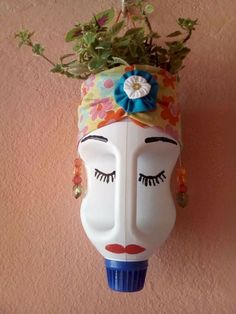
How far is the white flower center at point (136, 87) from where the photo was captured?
63 cm

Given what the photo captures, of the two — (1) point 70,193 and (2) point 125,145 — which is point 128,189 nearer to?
(2) point 125,145

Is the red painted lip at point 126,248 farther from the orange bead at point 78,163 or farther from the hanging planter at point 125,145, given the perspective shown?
the orange bead at point 78,163

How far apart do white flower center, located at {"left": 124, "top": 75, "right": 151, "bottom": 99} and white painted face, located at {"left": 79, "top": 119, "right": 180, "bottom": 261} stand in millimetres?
40

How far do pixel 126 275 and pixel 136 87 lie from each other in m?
0.28

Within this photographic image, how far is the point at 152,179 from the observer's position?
0.66 meters

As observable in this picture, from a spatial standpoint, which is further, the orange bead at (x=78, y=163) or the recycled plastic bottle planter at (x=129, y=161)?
the orange bead at (x=78, y=163)

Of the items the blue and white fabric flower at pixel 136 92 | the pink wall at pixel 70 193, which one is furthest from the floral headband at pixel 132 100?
the pink wall at pixel 70 193

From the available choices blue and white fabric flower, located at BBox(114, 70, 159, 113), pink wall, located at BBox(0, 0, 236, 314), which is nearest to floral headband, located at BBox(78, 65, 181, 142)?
blue and white fabric flower, located at BBox(114, 70, 159, 113)

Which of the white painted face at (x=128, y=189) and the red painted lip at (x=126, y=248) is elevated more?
the white painted face at (x=128, y=189)

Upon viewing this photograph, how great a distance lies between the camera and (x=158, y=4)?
2.76 feet

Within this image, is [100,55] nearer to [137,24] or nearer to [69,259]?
[137,24]

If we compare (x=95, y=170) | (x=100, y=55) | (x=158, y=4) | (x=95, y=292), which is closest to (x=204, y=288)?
(x=95, y=292)

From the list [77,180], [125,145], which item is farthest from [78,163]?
[125,145]

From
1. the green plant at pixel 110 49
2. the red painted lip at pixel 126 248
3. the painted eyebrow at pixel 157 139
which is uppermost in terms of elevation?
the green plant at pixel 110 49
